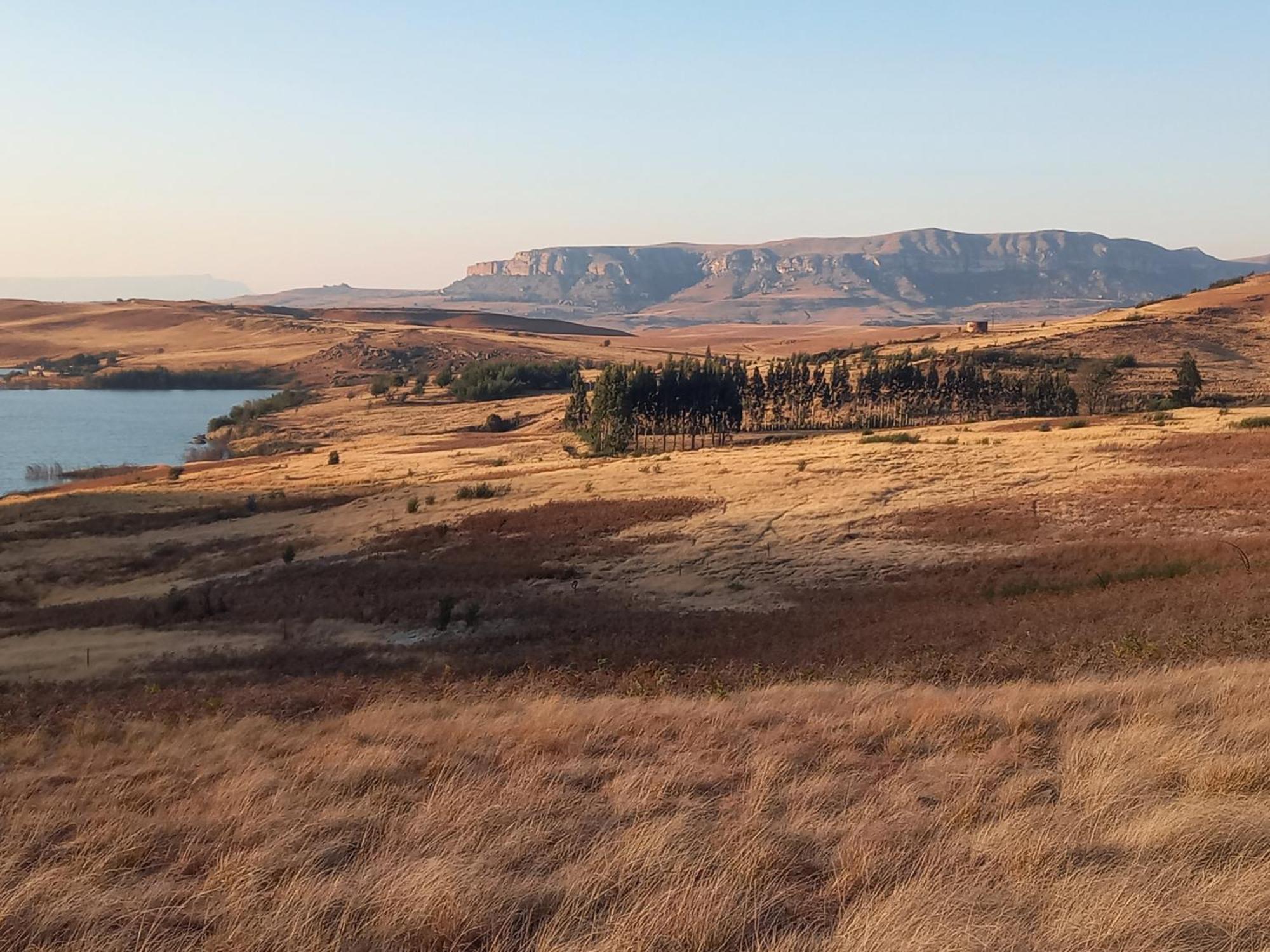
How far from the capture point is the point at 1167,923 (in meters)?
5.72

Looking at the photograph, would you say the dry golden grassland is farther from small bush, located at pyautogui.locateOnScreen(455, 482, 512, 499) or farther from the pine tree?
the pine tree

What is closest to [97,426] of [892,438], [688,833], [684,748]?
[892,438]

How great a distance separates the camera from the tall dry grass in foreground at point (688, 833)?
19.8 ft

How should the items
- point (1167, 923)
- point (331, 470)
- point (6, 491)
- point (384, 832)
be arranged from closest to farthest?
point (1167, 923) < point (384, 832) < point (331, 470) < point (6, 491)

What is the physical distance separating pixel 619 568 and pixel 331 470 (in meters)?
50.7

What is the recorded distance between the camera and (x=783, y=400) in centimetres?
11062

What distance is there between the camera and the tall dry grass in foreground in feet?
19.8

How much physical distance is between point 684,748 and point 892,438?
59.3 m

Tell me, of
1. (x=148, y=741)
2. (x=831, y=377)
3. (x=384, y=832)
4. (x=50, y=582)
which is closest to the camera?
(x=384, y=832)

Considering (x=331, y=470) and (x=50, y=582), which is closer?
(x=50, y=582)

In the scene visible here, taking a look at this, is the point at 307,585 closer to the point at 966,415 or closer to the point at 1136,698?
the point at 1136,698

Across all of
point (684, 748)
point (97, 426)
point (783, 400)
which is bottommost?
point (97, 426)

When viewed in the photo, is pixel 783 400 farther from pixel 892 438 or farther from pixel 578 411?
pixel 892 438

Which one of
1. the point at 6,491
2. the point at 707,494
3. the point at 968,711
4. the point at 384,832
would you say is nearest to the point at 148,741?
the point at 384,832
